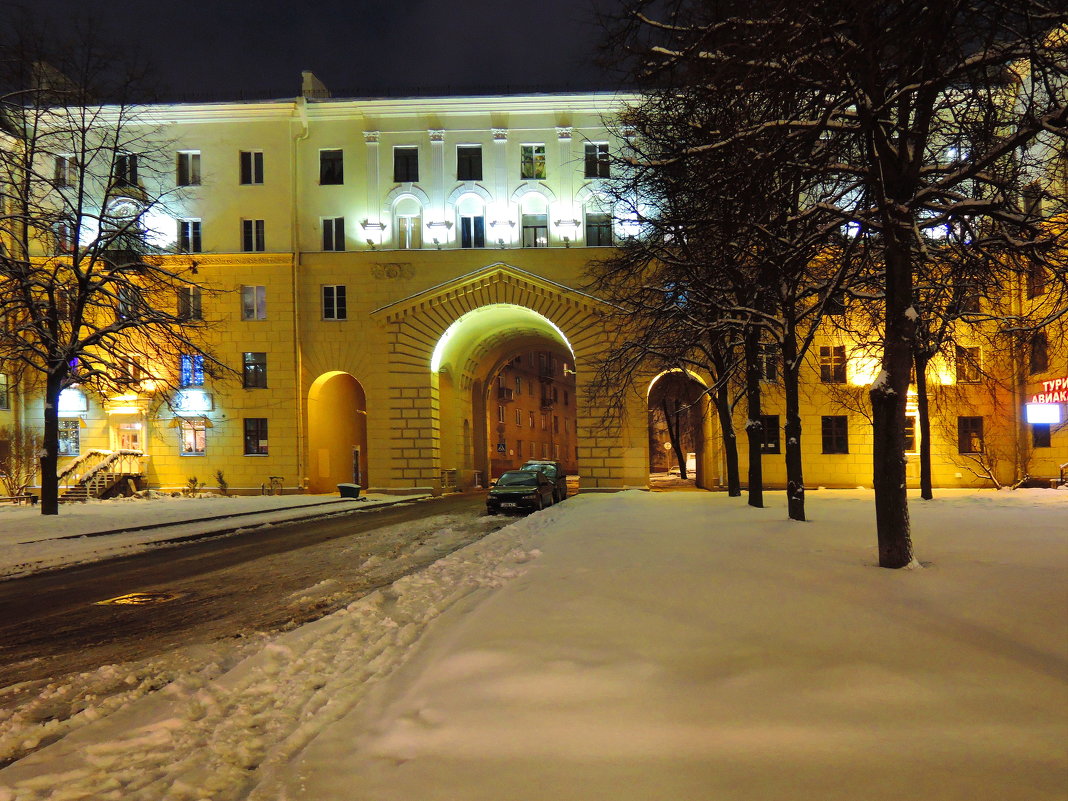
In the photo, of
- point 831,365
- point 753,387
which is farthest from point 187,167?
point 831,365

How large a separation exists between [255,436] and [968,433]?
3489 cm

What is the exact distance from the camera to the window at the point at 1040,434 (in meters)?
32.3

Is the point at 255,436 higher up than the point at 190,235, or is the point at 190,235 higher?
the point at 190,235

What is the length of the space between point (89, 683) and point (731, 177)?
335 inches

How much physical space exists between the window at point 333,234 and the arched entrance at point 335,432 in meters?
6.73

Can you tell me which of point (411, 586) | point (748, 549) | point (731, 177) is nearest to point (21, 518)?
point (411, 586)

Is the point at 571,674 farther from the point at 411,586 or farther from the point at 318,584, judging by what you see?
the point at 318,584

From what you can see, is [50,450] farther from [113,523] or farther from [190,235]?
[190,235]

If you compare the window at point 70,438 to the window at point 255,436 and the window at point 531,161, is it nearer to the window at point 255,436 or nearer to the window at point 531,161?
the window at point 255,436

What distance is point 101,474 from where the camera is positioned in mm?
36781

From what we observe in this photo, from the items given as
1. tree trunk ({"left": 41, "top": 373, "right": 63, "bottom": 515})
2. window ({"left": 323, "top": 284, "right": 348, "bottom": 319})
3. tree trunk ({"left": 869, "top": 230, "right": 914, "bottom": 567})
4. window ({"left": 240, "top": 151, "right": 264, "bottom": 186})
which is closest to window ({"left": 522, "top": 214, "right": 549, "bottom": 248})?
window ({"left": 323, "top": 284, "right": 348, "bottom": 319})

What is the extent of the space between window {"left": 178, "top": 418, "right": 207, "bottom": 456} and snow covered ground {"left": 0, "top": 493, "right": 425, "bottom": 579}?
245 inches

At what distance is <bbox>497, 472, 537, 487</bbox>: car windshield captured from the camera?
27328mm

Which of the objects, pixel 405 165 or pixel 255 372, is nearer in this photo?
pixel 255 372
